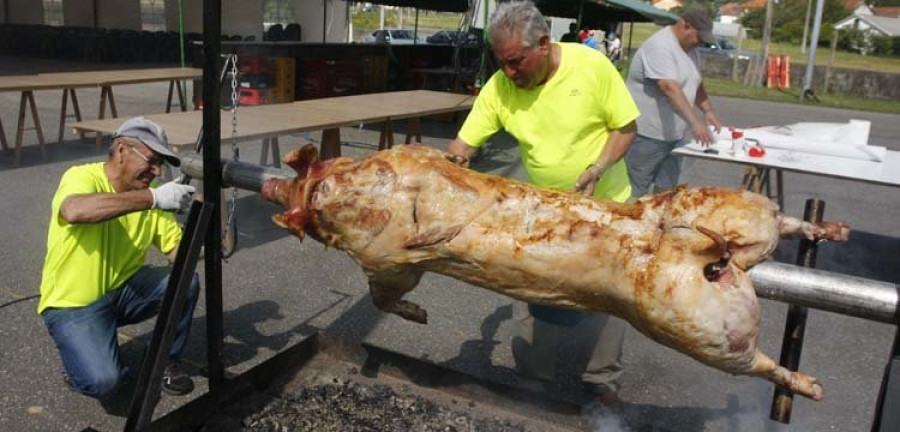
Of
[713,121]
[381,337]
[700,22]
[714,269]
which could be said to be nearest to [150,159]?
[381,337]

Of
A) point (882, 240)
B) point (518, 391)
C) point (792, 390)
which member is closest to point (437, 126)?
point (882, 240)

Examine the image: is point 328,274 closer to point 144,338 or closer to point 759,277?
point 144,338

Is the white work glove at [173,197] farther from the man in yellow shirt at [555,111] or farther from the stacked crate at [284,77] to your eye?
the stacked crate at [284,77]

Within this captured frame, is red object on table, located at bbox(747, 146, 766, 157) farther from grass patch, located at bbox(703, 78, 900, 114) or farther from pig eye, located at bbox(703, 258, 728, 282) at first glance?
grass patch, located at bbox(703, 78, 900, 114)

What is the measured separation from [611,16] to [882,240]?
9.67 metres

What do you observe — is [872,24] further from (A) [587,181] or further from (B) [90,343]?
(B) [90,343]

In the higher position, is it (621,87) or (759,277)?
(621,87)

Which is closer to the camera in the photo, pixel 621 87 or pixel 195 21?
pixel 621 87

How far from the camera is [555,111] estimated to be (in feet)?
9.21

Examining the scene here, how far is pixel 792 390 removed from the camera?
1769 millimetres

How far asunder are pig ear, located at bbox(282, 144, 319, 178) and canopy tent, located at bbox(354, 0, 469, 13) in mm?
10455

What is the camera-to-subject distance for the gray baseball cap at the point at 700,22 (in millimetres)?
5312

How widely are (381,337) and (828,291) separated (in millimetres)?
2834

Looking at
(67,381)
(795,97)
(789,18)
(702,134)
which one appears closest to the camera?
(67,381)
